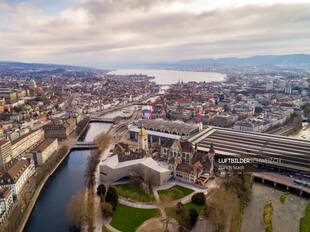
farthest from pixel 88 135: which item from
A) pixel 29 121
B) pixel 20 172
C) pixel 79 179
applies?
pixel 20 172

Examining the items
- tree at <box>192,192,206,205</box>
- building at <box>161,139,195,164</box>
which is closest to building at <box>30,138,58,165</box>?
building at <box>161,139,195,164</box>

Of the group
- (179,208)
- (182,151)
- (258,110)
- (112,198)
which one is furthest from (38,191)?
(258,110)

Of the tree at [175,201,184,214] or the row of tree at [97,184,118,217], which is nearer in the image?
the tree at [175,201,184,214]

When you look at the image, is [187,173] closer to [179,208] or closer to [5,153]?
[179,208]

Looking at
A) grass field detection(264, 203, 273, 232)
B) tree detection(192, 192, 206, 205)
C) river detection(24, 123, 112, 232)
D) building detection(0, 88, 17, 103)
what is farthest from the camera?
building detection(0, 88, 17, 103)

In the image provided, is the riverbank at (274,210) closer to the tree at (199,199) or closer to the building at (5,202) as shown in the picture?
the tree at (199,199)

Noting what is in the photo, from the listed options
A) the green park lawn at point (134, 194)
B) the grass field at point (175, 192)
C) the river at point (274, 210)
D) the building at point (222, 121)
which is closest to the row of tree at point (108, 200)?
the green park lawn at point (134, 194)

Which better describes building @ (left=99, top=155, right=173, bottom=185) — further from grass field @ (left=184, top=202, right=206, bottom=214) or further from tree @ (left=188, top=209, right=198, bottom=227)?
tree @ (left=188, top=209, right=198, bottom=227)
